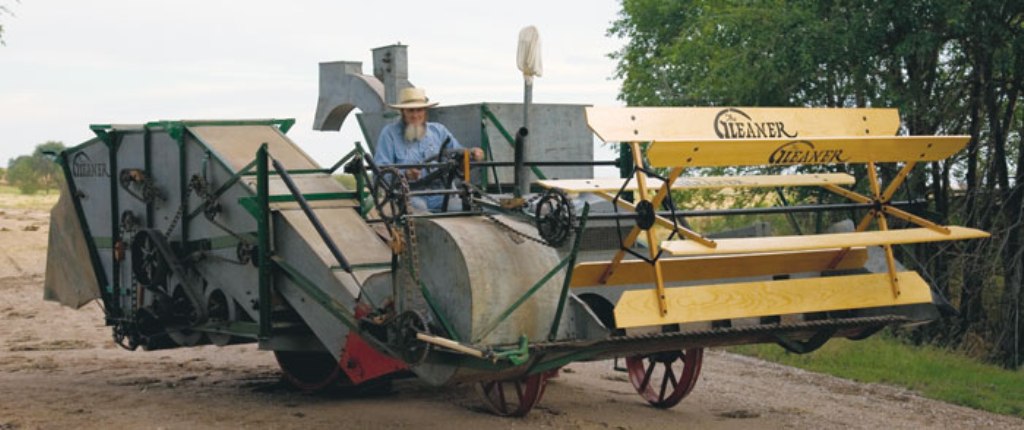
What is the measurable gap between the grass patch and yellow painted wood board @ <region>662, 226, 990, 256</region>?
89.6 ft

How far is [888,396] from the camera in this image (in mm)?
13078

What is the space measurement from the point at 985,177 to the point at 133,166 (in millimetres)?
11707

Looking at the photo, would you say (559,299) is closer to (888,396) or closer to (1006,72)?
(888,396)

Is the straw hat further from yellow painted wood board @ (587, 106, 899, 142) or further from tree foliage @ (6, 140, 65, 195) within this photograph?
tree foliage @ (6, 140, 65, 195)

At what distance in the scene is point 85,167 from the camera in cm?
1238

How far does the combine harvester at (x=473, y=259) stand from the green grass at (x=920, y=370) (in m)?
2.85

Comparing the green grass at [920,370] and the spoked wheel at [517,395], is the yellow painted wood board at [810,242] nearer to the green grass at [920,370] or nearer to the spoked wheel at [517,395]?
the spoked wheel at [517,395]

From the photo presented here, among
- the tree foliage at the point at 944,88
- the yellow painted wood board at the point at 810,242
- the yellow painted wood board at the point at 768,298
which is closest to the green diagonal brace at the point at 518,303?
the yellow painted wood board at the point at 768,298

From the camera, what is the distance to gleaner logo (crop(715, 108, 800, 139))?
31.4ft

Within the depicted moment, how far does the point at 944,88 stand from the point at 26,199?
98.2ft

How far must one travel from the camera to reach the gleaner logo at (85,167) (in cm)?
1220

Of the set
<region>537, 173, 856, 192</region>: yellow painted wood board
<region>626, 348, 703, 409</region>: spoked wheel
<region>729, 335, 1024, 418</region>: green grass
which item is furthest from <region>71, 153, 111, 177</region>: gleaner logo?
<region>729, 335, 1024, 418</region>: green grass

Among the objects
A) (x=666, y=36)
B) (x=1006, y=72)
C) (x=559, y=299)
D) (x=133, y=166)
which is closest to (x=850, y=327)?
(x=559, y=299)

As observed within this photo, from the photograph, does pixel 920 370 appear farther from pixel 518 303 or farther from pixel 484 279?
pixel 484 279
